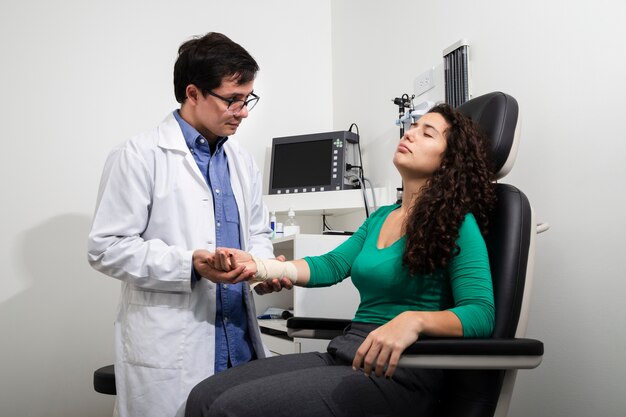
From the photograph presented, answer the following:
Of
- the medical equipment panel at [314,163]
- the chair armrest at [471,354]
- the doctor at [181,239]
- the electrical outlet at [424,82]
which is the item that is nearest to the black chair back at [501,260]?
the chair armrest at [471,354]

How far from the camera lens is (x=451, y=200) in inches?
46.2

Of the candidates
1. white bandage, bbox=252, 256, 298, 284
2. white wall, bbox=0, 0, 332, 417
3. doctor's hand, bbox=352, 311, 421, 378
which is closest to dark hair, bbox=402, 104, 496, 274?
doctor's hand, bbox=352, 311, 421, 378

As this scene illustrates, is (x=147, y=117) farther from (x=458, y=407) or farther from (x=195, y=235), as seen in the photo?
(x=458, y=407)

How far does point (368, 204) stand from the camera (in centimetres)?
249

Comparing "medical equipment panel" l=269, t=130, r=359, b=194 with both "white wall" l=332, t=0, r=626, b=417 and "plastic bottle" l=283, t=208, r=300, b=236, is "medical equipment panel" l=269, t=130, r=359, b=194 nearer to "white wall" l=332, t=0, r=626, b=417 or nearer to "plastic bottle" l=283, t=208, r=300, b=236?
"plastic bottle" l=283, t=208, r=300, b=236

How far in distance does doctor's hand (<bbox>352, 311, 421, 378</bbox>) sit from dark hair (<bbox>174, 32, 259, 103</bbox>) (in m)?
0.89

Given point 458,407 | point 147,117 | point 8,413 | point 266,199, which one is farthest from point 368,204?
point 8,413

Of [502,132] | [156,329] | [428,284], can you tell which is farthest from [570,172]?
[156,329]

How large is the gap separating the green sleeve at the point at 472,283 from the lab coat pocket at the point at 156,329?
2.21ft

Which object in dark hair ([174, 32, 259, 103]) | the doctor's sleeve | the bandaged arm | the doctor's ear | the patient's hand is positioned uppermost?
dark hair ([174, 32, 259, 103])

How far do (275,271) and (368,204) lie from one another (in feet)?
4.02

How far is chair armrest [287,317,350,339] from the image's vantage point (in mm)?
1325

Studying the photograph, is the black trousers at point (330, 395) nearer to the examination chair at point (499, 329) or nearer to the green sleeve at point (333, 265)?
the examination chair at point (499, 329)

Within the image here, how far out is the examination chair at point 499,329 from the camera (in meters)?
0.88
